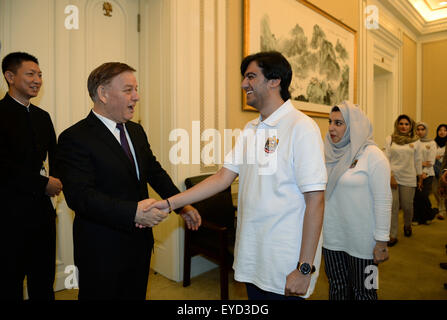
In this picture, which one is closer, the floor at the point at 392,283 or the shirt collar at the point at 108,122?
the shirt collar at the point at 108,122

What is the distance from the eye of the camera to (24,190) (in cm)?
187

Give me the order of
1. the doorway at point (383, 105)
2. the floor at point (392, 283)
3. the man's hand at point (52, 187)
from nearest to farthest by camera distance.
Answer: the man's hand at point (52, 187) < the floor at point (392, 283) < the doorway at point (383, 105)

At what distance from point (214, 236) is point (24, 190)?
1.52 meters

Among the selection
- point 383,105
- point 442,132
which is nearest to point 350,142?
point 442,132

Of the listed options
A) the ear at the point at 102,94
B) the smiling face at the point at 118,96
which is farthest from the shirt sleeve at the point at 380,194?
the ear at the point at 102,94

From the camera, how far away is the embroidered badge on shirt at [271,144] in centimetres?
132

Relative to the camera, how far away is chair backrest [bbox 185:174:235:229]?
282 centimetres

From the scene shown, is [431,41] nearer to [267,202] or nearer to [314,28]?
[314,28]

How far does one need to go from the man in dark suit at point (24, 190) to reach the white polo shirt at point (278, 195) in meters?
1.36

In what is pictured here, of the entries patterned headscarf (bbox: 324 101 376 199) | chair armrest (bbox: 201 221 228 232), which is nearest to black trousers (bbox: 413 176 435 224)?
patterned headscarf (bbox: 324 101 376 199)

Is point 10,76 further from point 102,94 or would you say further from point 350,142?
point 350,142

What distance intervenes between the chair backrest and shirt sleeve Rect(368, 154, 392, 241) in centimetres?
146

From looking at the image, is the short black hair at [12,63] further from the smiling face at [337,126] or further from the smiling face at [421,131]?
the smiling face at [421,131]
